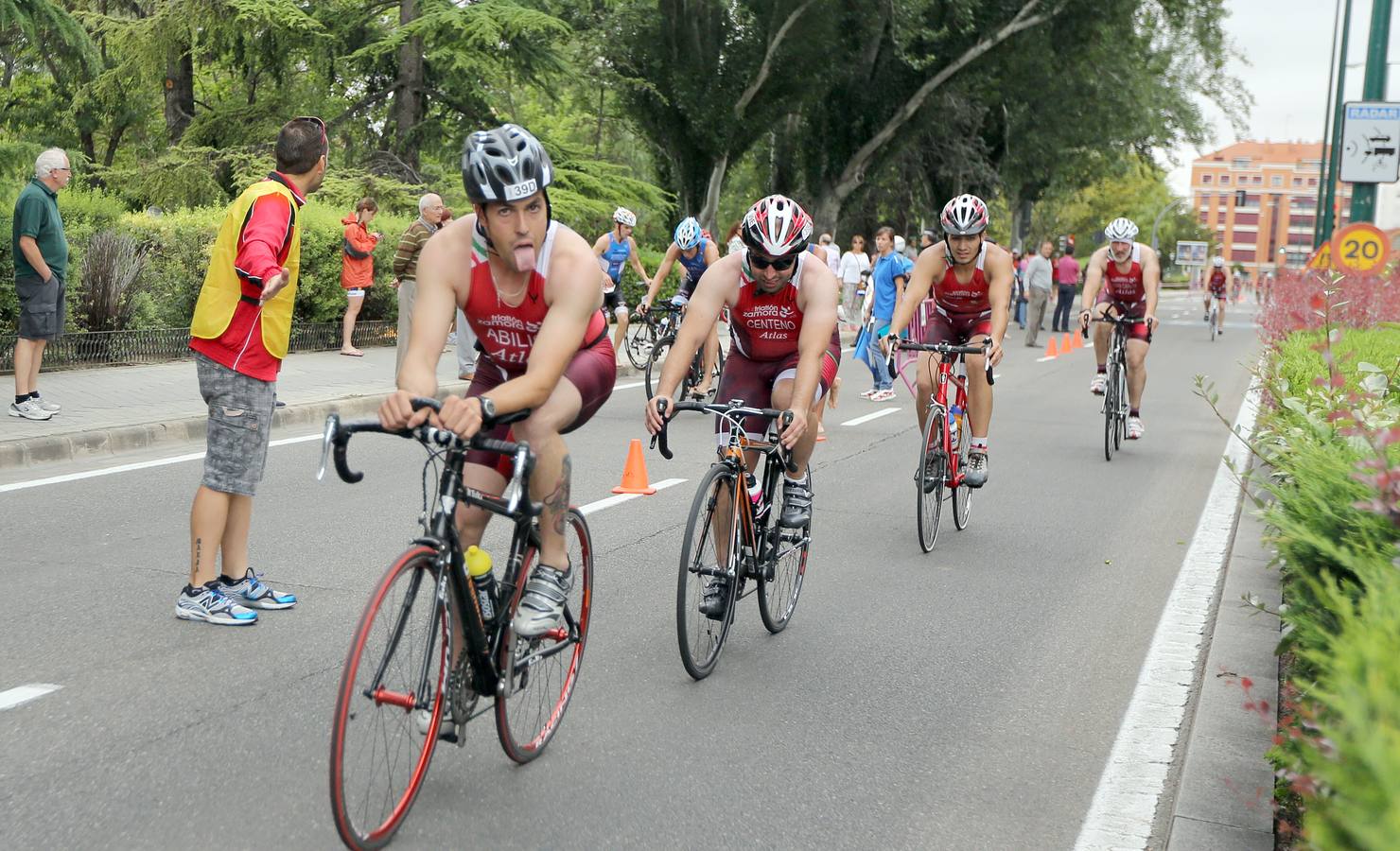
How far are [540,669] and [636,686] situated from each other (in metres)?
0.86

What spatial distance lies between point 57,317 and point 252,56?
14.0 m

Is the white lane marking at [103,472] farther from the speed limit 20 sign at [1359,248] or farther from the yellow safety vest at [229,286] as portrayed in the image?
the speed limit 20 sign at [1359,248]

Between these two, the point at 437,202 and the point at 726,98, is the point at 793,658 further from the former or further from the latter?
the point at 726,98

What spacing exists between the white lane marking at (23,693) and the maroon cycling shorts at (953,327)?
559cm

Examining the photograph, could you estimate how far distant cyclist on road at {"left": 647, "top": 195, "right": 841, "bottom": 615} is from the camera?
17.6ft

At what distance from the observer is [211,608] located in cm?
567

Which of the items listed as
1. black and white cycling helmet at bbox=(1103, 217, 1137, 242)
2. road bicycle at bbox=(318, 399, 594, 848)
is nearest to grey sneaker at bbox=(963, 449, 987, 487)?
black and white cycling helmet at bbox=(1103, 217, 1137, 242)

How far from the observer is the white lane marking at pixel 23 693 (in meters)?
4.63

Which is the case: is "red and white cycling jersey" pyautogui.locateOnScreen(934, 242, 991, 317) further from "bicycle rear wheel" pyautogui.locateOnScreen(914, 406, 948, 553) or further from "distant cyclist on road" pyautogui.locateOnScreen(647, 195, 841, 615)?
"distant cyclist on road" pyautogui.locateOnScreen(647, 195, 841, 615)

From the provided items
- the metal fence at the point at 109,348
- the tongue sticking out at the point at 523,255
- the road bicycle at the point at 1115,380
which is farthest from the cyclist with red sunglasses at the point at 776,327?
the metal fence at the point at 109,348

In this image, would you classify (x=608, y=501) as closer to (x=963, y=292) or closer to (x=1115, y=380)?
(x=963, y=292)

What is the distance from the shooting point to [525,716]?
430cm

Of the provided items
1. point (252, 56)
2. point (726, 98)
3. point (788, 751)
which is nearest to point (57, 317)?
point (788, 751)

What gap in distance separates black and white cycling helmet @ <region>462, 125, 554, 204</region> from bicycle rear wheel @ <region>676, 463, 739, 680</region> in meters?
1.51
